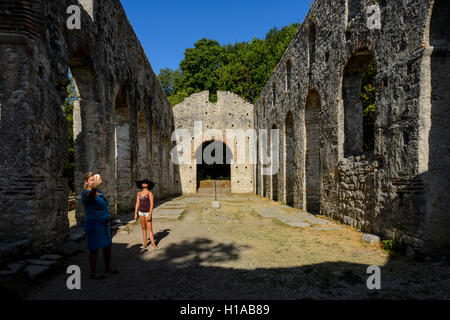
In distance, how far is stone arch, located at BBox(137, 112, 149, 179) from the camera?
11.2 metres

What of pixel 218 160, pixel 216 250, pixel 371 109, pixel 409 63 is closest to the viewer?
pixel 409 63

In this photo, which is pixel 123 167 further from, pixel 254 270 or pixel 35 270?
pixel 254 270

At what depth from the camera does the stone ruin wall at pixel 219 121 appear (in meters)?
18.8

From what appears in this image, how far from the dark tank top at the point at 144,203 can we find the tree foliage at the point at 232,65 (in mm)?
22073

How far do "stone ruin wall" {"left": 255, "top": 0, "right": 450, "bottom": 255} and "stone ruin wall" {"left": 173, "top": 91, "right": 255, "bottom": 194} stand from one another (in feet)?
34.0

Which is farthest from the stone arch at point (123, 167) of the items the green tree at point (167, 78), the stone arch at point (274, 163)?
the green tree at point (167, 78)

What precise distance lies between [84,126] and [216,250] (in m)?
4.50

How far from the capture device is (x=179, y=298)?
2986 millimetres

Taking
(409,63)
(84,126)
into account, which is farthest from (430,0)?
(84,126)

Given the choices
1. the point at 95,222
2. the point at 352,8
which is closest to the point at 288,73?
the point at 352,8

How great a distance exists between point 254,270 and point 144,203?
236cm

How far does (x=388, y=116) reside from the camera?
4902 mm
